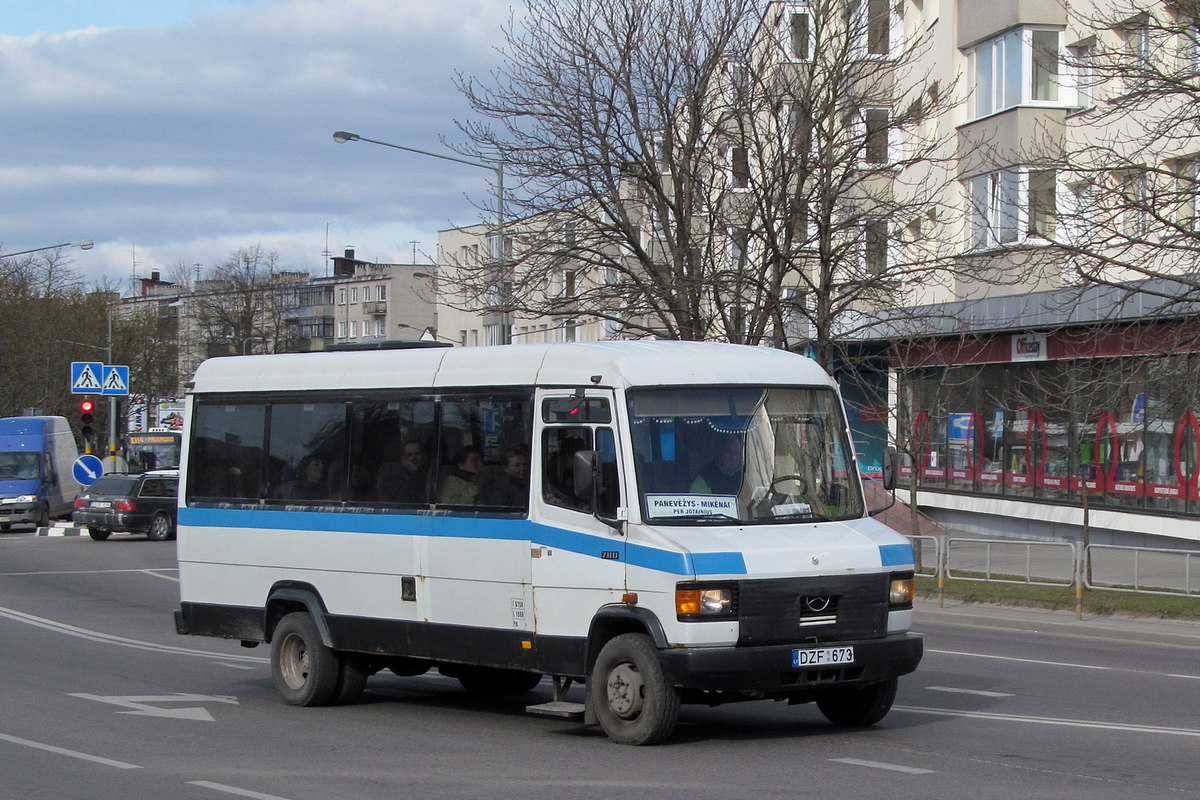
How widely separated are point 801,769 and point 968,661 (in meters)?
6.88

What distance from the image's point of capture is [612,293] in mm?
27312

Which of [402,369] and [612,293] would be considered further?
[612,293]

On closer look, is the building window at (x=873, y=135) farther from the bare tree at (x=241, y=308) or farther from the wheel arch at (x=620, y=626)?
the bare tree at (x=241, y=308)

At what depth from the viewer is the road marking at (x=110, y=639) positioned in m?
16.6

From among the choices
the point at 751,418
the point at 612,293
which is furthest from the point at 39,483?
the point at 751,418

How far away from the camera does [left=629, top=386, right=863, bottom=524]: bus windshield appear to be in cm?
991

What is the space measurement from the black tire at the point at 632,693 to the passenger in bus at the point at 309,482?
10.8 ft

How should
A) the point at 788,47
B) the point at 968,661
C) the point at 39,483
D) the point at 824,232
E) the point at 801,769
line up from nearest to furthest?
the point at 801,769, the point at 968,661, the point at 824,232, the point at 788,47, the point at 39,483

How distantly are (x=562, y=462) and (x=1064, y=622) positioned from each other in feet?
36.2

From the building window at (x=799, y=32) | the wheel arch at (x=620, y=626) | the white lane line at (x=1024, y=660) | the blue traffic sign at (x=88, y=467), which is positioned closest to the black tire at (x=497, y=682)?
the wheel arch at (x=620, y=626)

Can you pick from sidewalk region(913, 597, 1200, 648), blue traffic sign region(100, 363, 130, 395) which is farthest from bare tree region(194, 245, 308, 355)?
sidewalk region(913, 597, 1200, 648)

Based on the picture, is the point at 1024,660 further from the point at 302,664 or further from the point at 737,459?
the point at 302,664

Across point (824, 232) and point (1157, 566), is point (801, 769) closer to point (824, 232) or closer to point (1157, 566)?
point (1157, 566)

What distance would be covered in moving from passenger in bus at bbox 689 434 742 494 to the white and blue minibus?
0.01 metres
